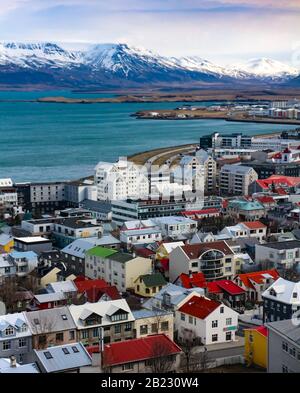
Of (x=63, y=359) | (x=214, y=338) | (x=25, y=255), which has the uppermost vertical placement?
(x=63, y=359)

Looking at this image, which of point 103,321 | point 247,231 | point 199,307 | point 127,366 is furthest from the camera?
point 247,231

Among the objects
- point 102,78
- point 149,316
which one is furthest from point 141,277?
point 102,78

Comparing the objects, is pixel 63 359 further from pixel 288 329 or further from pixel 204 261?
pixel 204 261

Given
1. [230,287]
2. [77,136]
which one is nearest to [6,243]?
[230,287]

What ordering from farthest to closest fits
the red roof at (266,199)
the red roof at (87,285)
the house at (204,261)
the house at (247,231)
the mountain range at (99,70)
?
the mountain range at (99,70) < the red roof at (266,199) < the house at (247,231) < the house at (204,261) < the red roof at (87,285)

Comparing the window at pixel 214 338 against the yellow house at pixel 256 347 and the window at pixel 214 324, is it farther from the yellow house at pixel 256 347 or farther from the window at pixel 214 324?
the yellow house at pixel 256 347

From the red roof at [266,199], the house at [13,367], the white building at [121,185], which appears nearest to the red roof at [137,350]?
the house at [13,367]
